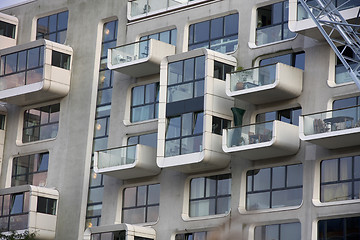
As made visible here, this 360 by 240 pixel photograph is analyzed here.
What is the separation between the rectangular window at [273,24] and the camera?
42125 millimetres

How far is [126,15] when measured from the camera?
48.4m

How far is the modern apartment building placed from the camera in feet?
129

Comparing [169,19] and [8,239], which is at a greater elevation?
[169,19]

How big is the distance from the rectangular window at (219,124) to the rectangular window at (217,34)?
3.42 metres

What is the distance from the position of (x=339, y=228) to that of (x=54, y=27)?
20.0 metres

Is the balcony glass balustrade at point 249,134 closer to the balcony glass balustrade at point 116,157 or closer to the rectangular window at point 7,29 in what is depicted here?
the balcony glass balustrade at point 116,157

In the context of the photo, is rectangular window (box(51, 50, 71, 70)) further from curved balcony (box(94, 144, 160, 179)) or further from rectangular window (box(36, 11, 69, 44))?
curved balcony (box(94, 144, 160, 179))

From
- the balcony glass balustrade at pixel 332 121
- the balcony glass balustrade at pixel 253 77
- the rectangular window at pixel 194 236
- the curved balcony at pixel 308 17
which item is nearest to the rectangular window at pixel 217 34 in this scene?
the balcony glass balustrade at pixel 253 77

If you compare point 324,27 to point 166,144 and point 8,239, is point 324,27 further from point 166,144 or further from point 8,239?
point 8,239

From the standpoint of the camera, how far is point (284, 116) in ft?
135

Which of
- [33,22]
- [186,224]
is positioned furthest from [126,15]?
[186,224]

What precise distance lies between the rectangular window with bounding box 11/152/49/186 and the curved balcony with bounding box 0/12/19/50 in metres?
6.08

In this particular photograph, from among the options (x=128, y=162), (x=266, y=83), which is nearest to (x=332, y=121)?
(x=266, y=83)

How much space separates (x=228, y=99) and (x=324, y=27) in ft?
17.5
